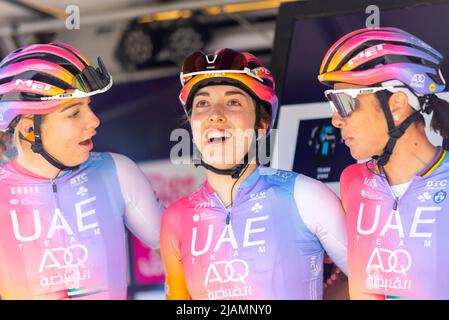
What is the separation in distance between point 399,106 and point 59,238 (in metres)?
2.23

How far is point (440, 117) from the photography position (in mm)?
4297

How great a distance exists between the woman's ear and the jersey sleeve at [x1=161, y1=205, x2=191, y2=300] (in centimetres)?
147

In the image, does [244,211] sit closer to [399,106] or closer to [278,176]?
[278,176]

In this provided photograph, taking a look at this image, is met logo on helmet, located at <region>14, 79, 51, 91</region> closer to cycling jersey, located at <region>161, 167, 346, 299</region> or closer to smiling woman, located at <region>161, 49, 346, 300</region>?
smiling woman, located at <region>161, 49, 346, 300</region>

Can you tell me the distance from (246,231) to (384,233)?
2.68ft

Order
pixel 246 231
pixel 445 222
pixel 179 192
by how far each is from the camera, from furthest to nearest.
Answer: pixel 179 192
pixel 246 231
pixel 445 222

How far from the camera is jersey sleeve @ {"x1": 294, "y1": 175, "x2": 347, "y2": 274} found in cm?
446

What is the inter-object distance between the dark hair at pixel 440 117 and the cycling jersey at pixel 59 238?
79.5 inches

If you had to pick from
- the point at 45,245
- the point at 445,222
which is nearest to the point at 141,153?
the point at 45,245

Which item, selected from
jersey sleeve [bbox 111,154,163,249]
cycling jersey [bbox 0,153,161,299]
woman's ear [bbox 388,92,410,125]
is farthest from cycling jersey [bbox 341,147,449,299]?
cycling jersey [bbox 0,153,161,299]

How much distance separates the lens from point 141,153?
4934mm

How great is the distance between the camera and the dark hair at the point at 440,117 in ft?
14.0

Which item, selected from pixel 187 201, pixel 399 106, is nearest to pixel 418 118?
pixel 399 106

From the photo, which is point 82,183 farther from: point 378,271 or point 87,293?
point 378,271
